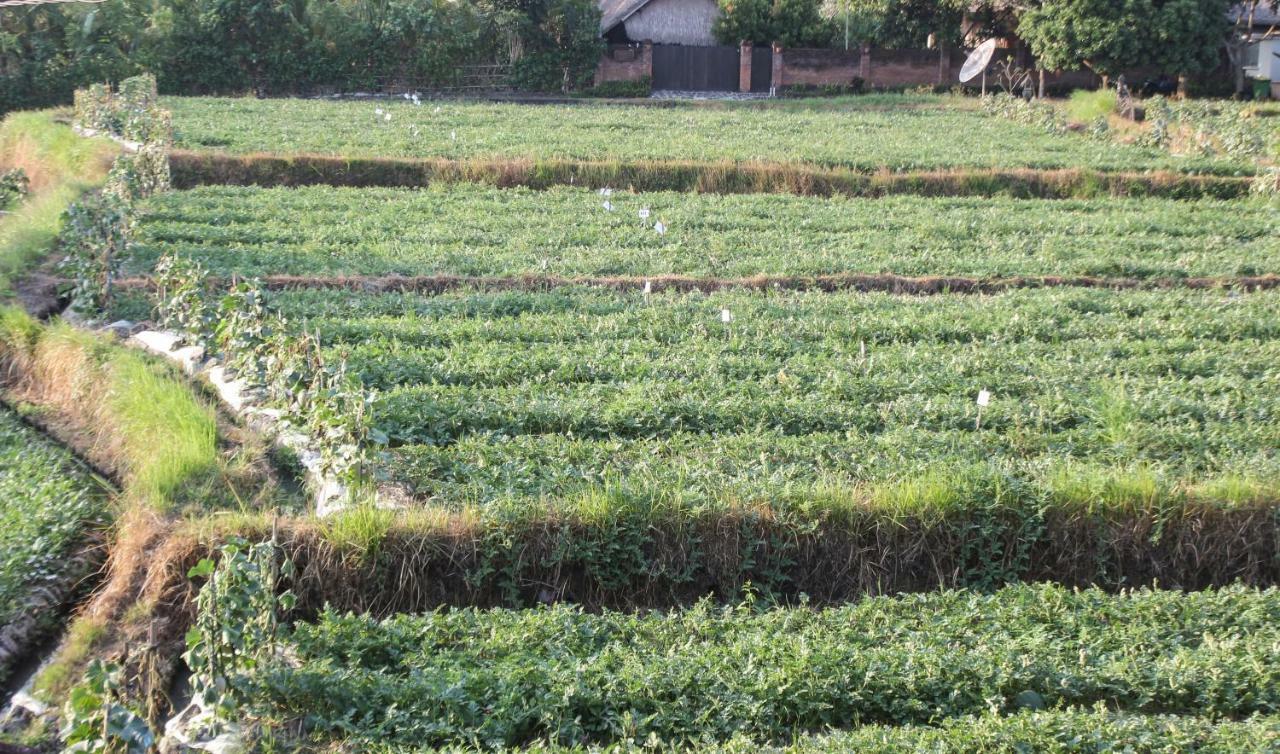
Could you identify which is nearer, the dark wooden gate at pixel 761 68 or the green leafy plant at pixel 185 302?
the green leafy plant at pixel 185 302

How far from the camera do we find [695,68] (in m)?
35.7

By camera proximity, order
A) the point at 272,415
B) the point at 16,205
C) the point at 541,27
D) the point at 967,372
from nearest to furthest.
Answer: the point at 272,415 < the point at 967,372 < the point at 16,205 < the point at 541,27

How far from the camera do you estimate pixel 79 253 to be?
987 cm

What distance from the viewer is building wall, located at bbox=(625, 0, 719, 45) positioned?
36656 mm

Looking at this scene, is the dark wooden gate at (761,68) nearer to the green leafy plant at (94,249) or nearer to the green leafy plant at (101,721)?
the green leafy plant at (94,249)

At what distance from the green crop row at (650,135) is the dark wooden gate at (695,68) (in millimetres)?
→ 9215

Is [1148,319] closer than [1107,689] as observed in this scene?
No

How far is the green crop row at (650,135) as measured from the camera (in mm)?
17344

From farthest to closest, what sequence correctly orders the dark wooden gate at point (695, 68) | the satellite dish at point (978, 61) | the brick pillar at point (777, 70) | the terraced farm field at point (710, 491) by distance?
the dark wooden gate at point (695, 68)
the brick pillar at point (777, 70)
the satellite dish at point (978, 61)
the terraced farm field at point (710, 491)

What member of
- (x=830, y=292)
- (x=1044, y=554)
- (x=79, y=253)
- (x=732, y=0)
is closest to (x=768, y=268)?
(x=830, y=292)

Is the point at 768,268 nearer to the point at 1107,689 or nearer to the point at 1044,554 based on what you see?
the point at 1044,554

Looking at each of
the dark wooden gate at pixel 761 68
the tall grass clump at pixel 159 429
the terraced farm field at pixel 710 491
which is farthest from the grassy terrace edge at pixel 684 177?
the dark wooden gate at pixel 761 68

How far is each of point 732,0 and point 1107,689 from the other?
33853 mm

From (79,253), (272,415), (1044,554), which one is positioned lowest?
(1044,554)
